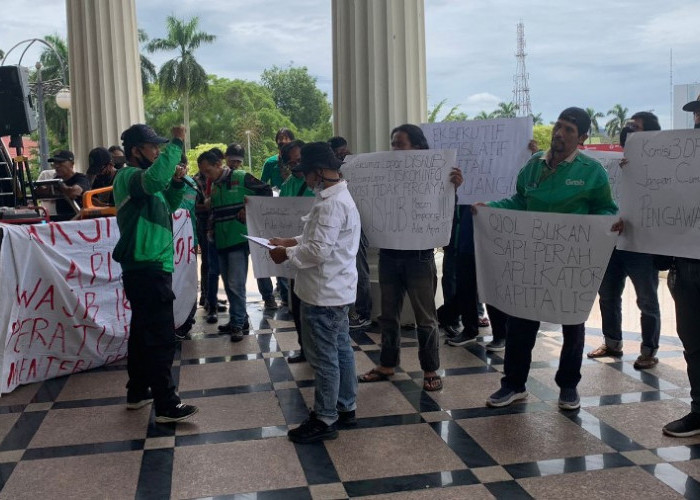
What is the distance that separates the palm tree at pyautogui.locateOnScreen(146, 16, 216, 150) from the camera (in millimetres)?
51000

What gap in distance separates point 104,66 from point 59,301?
4.68 m

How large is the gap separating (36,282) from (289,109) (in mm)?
71873

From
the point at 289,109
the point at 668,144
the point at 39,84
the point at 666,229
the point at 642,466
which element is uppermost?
the point at 289,109

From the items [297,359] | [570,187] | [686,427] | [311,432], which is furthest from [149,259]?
[686,427]

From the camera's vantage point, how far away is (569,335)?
428cm

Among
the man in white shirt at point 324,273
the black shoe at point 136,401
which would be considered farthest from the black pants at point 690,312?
the black shoe at point 136,401

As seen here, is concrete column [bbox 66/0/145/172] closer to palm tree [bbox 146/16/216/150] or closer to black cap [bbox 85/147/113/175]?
black cap [bbox 85/147/113/175]

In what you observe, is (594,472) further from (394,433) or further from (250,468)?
(250,468)

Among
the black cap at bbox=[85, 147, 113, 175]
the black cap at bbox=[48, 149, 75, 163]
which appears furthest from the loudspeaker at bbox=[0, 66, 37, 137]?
the black cap at bbox=[85, 147, 113, 175]

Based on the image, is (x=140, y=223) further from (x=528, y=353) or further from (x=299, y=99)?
(x=299, y=99)

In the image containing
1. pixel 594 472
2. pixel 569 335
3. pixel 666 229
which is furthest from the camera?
pixel 569 335

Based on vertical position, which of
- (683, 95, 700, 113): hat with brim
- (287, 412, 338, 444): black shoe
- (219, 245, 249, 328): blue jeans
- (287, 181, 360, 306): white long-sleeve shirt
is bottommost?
(287, 412, 338, 444): black shoe

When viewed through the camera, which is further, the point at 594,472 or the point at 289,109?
the point at 289,109

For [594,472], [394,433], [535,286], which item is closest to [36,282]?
[394,433]
